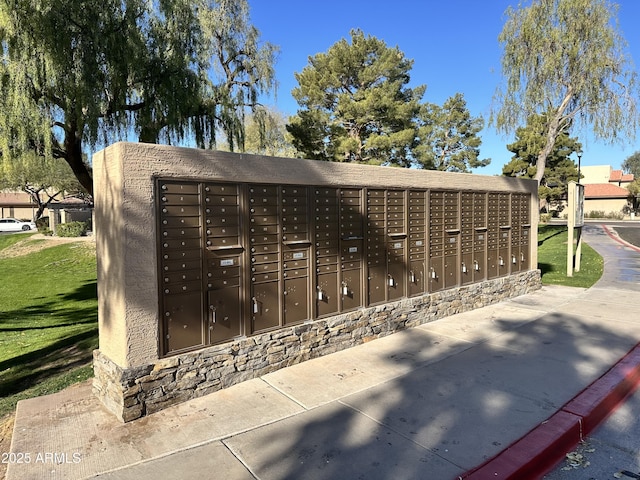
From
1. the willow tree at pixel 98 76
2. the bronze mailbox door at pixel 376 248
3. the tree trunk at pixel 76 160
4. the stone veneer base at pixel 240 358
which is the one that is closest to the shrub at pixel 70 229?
the willow tree at pixel 98 76

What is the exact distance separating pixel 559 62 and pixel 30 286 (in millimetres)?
20071

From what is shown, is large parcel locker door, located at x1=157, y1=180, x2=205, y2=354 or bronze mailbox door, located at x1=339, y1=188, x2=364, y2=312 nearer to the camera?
large parcel locker door, located at x1=157, y1=180, x2=205, y2=354

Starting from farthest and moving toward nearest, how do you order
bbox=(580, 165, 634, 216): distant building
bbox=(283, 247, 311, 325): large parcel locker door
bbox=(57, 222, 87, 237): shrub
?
bbox=(580, 165, 634, 216): distant building, bbox=(57, 222, 87, 237): shrub, bbox=(283, 247, 311, 325): large parcel locker door

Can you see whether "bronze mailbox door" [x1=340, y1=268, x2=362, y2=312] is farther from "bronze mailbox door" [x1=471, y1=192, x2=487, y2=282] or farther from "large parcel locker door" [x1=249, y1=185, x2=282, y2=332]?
"bronze mailbox door" [x1=471, y1=192, x2=487, y2=282]

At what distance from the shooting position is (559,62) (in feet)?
46.6

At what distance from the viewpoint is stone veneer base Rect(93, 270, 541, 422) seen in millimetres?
3951

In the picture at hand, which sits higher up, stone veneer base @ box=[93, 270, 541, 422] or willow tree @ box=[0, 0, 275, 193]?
willow tree @ box=[0, 0, 275, 193]

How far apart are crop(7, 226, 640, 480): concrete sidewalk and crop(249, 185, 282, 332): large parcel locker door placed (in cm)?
71

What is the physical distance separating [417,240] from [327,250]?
6.36 ft

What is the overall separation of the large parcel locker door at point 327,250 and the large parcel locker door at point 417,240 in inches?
61.7

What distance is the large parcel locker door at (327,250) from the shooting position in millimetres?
5469

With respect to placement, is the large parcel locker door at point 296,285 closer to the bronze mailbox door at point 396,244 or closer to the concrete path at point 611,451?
the bronze mailbox door at point 396,244

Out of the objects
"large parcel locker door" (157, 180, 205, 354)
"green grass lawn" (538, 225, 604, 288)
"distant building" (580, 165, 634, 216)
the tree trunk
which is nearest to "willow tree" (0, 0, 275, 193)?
the tree trunk

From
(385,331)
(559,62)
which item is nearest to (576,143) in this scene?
(559,62)
